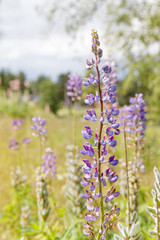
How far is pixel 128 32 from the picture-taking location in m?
8.51

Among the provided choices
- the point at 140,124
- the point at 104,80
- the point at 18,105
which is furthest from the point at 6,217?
the point at 18,105

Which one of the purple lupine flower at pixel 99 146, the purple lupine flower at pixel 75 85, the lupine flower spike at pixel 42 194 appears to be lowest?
the lupine flower spike at pixel 42 194

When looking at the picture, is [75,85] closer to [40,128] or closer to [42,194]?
[40,128]

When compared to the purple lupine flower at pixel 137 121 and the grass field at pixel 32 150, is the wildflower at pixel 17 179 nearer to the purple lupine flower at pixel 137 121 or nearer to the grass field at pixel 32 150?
the grass field at pixel 32 150

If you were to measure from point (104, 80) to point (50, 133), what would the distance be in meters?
8.70

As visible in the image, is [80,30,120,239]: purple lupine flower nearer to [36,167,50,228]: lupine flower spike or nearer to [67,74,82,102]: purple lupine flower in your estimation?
[36,167,50,228]: lupine flower spike

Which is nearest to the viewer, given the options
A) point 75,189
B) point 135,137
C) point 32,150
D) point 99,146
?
point 99,146

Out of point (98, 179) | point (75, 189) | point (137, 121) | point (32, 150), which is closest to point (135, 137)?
point (137, 121)

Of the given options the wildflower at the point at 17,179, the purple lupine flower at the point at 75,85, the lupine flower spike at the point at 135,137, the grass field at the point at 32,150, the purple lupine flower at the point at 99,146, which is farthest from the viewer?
the grass field at the point at 32,150

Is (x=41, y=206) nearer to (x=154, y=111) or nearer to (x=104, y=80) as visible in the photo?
(x=104, y=80)

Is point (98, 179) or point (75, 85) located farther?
point (75, 85)

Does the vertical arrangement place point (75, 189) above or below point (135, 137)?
below

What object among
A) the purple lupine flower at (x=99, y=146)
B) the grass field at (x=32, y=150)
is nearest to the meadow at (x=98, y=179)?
the purple lupine flower at (x=99, y=146)

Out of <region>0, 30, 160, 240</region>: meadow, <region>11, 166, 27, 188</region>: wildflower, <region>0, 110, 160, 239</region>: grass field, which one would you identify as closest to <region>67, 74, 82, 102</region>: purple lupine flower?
<region>0, 30, 160, 240</region>: meadow
